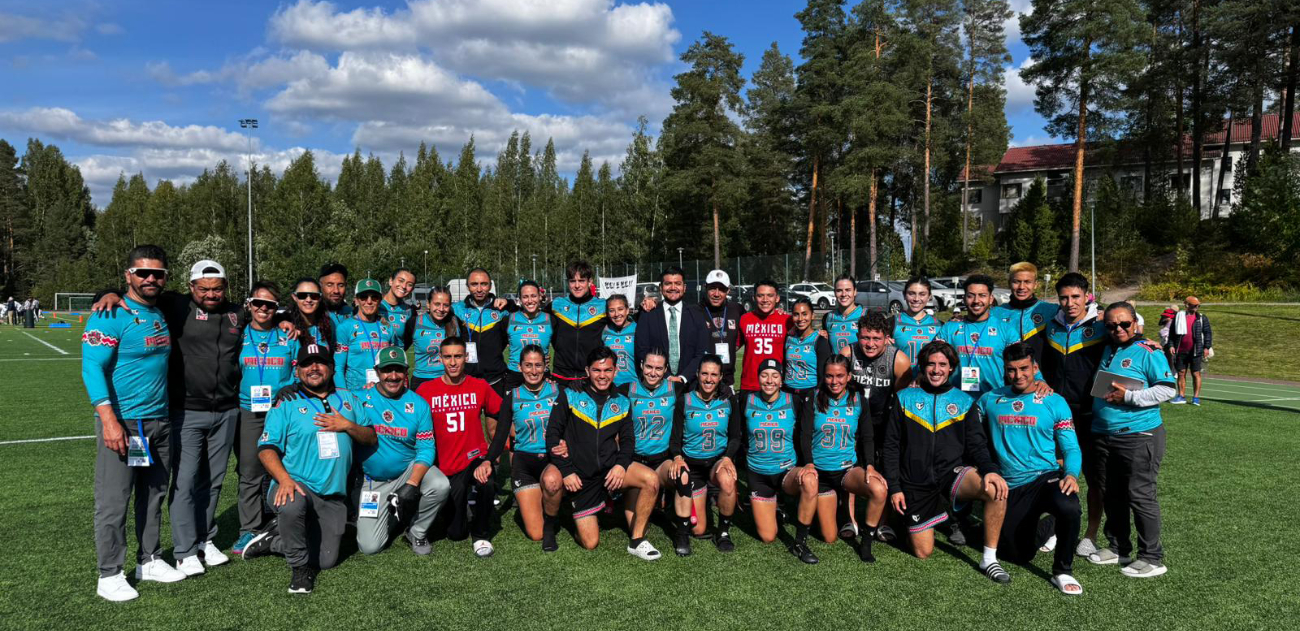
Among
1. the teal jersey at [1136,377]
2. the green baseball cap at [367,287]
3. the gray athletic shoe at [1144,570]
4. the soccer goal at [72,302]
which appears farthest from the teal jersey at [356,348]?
the soccer goal at [72,302]

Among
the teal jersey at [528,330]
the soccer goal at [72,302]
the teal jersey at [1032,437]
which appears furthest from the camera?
the soccer goal at [72,302]

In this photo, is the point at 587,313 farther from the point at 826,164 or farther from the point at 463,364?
the point at 826,164

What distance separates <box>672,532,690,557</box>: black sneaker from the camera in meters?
4.74

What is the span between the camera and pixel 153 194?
218 ft

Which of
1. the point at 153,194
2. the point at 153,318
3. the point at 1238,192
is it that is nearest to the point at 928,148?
the point at 1238,192

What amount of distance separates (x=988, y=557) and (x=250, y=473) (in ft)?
14.9

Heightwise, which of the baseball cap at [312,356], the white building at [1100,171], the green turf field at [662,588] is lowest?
the green turf field at [662,588]

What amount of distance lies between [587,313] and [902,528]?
9.59ft

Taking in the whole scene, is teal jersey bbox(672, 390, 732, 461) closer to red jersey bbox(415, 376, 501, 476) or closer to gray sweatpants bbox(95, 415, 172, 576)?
red jersey bbox(415, 376, 501, 476)

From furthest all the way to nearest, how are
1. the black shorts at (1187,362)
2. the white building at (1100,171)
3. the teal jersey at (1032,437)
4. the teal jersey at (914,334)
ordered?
the white building at (1100,171) < the black shorts at (1187,362) < the teal jersey at (914,334) < the teal jersey at (1032,437)

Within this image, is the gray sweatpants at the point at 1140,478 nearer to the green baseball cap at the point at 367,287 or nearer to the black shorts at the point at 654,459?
the black shorts at the point at 654,459

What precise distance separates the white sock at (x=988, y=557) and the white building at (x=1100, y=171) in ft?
118

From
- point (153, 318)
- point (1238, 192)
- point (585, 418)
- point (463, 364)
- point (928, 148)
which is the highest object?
point (928, 148)

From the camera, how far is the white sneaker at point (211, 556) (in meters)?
4.40
